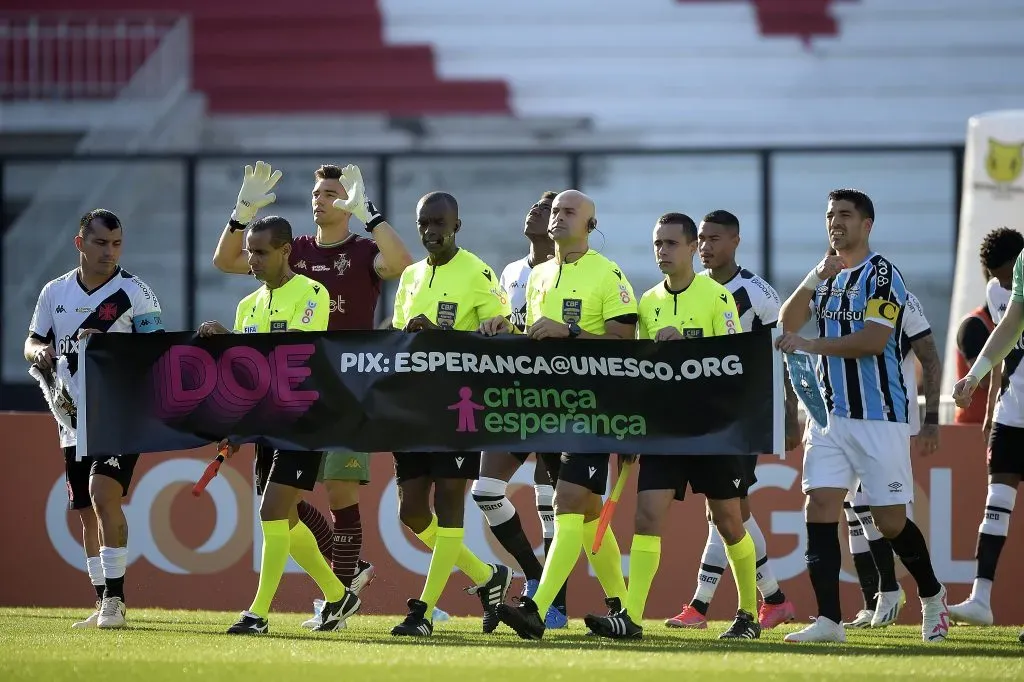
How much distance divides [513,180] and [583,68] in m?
5.07

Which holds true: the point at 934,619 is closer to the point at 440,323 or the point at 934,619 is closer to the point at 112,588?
the point at 440,323

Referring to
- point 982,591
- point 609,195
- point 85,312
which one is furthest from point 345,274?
point 609,195

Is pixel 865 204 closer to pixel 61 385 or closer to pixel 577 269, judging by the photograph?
pixel 577 269

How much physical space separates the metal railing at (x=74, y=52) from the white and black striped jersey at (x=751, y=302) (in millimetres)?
10544

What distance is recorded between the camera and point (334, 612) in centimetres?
813

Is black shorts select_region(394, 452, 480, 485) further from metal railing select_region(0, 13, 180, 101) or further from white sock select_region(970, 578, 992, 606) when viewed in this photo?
metal railing select_region(0, 13, 180, 101)

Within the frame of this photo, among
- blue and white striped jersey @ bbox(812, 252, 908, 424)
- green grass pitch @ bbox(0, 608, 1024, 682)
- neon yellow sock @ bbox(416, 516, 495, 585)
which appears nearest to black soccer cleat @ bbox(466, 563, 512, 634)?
neon yellow sock @ bbox(416, 516, 495, 585)

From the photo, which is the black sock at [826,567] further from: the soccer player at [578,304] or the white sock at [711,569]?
the white sock at [711,569]

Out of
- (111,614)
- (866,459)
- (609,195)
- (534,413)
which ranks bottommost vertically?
(111,614)

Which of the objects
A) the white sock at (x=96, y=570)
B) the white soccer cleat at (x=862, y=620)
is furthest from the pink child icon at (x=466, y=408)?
the white soccer cleat at (x=862, y=620)

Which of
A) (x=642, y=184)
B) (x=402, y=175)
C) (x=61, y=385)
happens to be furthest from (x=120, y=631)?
(x=642, y=184)

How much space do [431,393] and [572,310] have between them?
83 cm

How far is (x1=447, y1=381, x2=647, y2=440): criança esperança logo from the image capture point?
779cm

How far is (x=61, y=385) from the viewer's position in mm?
8352
